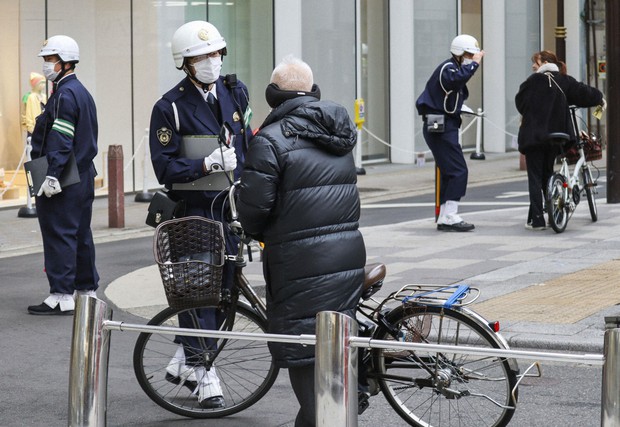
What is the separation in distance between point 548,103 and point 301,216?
9.01 metres

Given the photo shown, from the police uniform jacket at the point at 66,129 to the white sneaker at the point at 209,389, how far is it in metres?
3.28

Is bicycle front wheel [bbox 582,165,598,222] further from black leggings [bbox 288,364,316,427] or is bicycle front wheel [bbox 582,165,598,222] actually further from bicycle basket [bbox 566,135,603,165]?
black leggings [bbox 288,364,316,427]

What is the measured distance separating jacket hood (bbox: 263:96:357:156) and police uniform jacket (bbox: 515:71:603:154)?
869 cm

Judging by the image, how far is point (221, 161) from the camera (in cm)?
688

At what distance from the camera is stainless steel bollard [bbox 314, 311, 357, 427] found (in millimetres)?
4684

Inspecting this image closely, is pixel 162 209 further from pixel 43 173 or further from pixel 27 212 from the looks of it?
pixel 27 212

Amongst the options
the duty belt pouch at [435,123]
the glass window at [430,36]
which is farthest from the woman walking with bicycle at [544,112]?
the glass window at [430,36]

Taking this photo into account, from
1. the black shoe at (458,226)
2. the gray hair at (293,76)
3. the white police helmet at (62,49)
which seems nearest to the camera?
the gray hair at (293,76)

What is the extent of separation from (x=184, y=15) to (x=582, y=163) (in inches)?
375

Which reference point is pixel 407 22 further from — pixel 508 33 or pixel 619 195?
pixel 619 195

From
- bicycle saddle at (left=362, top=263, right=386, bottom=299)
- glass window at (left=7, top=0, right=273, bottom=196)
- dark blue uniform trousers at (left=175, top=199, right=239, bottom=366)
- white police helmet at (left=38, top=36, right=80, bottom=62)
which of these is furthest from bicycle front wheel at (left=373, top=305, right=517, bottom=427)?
glass window at (left=7, top=0, right=273, bottom=196)

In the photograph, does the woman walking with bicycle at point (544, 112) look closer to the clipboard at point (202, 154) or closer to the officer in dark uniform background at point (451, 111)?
the officer in dark uniform background at point (451, 111)

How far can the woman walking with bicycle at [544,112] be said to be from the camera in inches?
549

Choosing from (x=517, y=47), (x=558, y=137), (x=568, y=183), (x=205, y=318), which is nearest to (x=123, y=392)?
(x=205, y=318)
